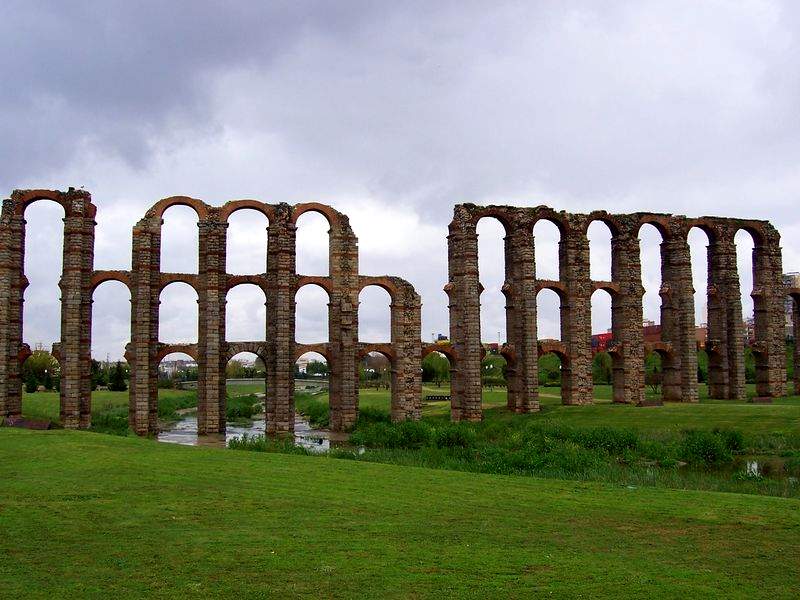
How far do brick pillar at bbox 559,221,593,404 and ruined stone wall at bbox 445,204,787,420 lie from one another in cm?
6


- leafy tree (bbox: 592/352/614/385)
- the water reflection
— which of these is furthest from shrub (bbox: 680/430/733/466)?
leafy tree (bbox: 592/352/614/385)

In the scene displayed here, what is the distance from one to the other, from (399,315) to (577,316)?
390 inches

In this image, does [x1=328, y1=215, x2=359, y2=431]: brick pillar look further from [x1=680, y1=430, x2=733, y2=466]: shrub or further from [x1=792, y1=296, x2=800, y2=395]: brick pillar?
[x1=792, y1=296, x2=800, y2=395]: brick pillar

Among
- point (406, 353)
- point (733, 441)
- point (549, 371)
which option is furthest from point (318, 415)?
point (549, 371)

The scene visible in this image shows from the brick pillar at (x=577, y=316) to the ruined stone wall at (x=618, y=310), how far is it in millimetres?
55

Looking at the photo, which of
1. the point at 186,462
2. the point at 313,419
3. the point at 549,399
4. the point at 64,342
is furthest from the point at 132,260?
the point at 549,399

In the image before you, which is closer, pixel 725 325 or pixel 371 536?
pixel 371 536

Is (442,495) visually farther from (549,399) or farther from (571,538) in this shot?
(549,399)

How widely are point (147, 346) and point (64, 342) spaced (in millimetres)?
3880

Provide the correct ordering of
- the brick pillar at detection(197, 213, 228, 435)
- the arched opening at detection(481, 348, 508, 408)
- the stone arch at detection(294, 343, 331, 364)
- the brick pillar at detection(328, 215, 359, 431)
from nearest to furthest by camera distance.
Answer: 1. the brick pillar at detection(197, 213, 228, 435)
2. the brick pillar at detection(328, 215, 359, 431)
3. the stone arch at detection(294, 343, 331, 364)
4. the arched opening at detection(481, 348, 508, 408)

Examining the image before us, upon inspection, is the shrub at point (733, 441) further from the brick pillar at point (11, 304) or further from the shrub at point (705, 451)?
the brick pillar at point (11, 304)

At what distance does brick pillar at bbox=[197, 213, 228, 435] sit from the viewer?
113 ft

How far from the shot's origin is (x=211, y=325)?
34688 mm

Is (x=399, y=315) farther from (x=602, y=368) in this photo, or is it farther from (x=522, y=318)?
(x=602, y=368)
